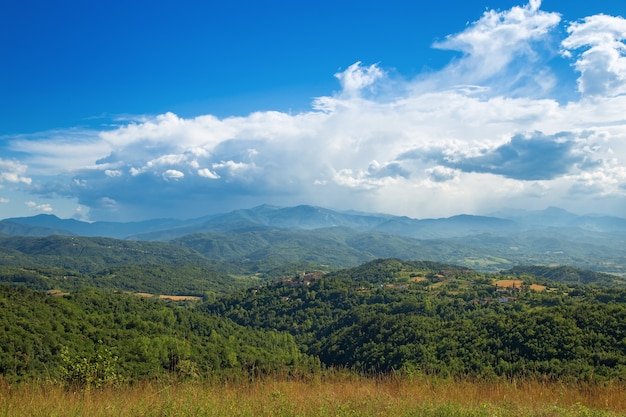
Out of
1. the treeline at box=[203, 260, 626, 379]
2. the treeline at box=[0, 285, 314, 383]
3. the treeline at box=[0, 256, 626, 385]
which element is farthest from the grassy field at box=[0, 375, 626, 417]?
the treeline at box=[0, 285, 314, 383]

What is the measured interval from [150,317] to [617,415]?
69112 mm

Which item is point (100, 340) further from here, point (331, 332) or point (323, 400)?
point (331, 332)

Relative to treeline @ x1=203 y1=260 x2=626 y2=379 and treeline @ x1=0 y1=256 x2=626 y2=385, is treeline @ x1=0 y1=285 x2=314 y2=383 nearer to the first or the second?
treeline @ x1=0 y1=256 x2=626 y2=385

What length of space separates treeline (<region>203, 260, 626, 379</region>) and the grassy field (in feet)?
13.8

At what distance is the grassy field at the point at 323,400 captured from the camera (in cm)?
630

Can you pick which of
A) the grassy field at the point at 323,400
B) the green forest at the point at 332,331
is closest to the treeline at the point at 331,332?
the green forest at the point at 332,331

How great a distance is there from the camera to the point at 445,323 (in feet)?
177

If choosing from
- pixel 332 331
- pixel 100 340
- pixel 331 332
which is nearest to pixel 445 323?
pixel 331 332

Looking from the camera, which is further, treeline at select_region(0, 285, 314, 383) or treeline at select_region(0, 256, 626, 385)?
treeline at select_region(0, 285, 314, 383)

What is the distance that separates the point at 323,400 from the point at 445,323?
51712 millimetres

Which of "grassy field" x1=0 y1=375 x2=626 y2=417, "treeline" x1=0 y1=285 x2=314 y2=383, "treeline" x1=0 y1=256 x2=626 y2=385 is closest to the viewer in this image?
"grassy field" x1=0 y1=375 x2=626 y2=417

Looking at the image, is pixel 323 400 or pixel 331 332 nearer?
pixel 323 400

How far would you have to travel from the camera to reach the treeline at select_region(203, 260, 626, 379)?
3065 centimetres

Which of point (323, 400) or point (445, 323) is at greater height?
point (323, 400)
